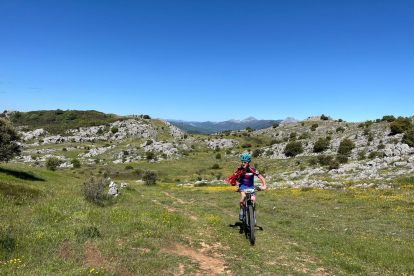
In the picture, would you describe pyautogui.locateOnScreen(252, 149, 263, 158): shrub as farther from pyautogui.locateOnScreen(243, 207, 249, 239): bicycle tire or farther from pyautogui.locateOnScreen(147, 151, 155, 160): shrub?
pyautogui.locateOnScreen(243, 207, 249, 239): bicycle tire

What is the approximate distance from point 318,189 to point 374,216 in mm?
11458

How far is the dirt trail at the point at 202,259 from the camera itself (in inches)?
274

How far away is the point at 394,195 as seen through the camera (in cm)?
1877

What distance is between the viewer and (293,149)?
227 feet

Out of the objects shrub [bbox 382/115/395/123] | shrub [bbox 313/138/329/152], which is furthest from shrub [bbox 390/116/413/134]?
shrub [bbox 382/115/395/123]

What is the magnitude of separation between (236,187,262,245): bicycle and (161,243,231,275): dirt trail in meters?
2.19

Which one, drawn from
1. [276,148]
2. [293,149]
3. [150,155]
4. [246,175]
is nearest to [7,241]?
[246,175]

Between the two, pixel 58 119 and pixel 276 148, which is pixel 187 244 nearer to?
pixel 276 148

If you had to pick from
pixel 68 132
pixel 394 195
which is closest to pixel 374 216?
pixel 394 195

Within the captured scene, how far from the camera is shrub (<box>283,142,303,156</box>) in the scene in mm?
68562

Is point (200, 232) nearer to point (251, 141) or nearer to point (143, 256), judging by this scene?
point (143, 256)

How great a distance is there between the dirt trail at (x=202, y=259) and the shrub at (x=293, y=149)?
2595 inches

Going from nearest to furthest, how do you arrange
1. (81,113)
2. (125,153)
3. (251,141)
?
(125,153), (251,141), (81,113)

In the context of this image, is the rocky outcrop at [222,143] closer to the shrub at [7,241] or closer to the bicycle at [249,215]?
the bicycle at [249,215]
